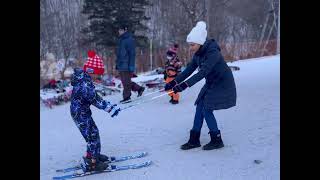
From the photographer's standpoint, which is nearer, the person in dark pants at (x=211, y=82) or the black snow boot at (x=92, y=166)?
the black snow boot at (x=92, y=166)

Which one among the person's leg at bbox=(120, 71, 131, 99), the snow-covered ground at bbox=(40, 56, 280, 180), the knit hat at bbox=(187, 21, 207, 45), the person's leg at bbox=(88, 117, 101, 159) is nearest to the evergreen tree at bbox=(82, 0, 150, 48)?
the person's leg at bbox=(120, 71, 131, 99)

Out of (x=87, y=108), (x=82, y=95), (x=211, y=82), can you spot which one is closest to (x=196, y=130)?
(x=211, y=82)

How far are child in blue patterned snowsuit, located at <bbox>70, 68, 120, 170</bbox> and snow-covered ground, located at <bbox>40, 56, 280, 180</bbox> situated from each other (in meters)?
0.23

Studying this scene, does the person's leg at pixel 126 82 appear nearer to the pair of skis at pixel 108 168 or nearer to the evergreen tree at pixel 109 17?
the pair of skis at pixel 108 168

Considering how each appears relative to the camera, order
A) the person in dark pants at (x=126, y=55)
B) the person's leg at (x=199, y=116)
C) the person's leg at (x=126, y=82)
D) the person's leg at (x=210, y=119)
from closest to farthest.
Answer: the person's leg at (x=210, y=119), the person's leg at (x=199, y=116), the person in dark pants at (x=126, y=55), the person's leg at (x=126, y=82)

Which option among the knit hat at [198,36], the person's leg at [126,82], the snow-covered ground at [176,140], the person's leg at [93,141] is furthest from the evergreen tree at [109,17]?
the person's leg at [93,141]

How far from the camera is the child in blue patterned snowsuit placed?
5094 mm

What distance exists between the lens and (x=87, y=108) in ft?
17.1

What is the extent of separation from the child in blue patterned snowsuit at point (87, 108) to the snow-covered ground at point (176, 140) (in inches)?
9.0

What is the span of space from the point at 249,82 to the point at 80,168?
6.82 metres

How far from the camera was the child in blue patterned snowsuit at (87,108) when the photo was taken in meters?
5.09
